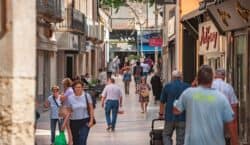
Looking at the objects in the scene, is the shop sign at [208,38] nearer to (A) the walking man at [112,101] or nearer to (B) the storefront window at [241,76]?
(A) the walking man at [112,101]

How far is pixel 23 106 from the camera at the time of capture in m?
4.53

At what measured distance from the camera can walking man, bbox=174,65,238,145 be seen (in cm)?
746

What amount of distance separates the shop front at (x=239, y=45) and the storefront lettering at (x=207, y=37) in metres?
2.24

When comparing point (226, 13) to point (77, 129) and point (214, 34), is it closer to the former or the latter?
point (214, 34)

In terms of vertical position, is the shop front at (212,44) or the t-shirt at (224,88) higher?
the shop front at (212,44)

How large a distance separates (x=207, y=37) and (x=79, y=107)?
9423mm

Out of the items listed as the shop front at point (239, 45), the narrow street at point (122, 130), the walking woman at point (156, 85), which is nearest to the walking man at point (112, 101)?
the narrow street at point (122, 130)

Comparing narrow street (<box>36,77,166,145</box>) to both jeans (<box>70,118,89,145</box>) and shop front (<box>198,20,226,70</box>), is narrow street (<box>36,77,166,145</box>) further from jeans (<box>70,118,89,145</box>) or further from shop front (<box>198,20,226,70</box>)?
jeans (<box>70,118,89,145</box>)

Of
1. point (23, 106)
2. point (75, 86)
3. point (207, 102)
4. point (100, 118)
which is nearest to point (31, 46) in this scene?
point (23, 106)

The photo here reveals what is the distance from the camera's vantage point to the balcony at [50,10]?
25237 millimetres

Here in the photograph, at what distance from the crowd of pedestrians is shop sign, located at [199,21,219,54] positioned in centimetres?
293

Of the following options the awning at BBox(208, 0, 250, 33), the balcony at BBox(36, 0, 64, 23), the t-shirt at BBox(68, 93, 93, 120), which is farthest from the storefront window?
the balcony at BBox(36, 0, 64, 23)

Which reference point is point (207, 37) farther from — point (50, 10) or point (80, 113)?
point (80, 113)

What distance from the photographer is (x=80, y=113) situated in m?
13.2
